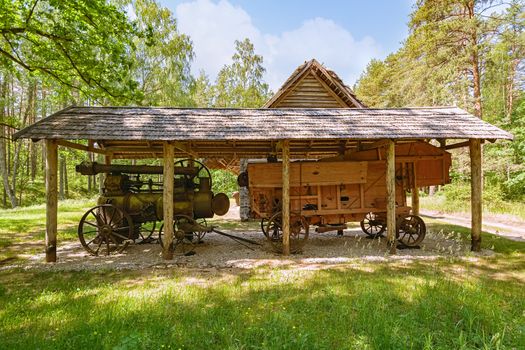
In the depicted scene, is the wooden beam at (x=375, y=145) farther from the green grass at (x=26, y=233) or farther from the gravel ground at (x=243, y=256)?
the green grass at (x=26, y=233)

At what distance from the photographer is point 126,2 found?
776 inches

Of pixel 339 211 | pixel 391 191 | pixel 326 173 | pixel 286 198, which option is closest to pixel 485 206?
pixel 391 191

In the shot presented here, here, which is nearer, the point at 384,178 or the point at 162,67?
the point at 384,178

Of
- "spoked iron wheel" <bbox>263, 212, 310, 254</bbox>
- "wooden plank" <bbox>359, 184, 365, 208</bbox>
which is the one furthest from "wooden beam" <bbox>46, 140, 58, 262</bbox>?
"wooden plank" <bbox>359, 184, 365, 208</bbox>

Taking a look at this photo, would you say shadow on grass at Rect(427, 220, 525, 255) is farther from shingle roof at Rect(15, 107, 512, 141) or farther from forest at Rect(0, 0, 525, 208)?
forest at Rect(0, 0, 525, 208)

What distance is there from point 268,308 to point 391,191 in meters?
5.16

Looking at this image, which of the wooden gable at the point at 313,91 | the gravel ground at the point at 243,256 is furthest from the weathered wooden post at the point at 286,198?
the wooden gable at the point at 313,91

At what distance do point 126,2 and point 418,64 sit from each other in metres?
18.5

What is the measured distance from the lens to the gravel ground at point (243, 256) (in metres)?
7.34

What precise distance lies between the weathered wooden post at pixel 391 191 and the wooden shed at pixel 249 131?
0.03 m

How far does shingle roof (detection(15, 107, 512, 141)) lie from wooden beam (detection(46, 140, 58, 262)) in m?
0.49

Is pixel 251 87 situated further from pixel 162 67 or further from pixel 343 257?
pixel 343 257

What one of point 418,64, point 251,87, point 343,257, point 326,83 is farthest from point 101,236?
point 251,87

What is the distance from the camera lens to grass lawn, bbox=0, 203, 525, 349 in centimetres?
371
